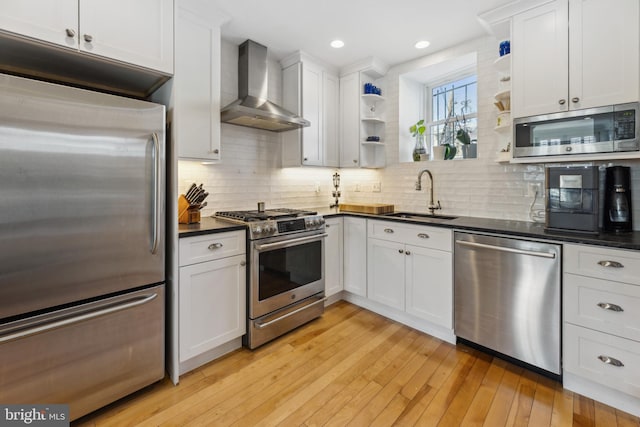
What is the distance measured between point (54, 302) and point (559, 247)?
9.19 feet

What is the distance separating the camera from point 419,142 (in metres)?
3.46

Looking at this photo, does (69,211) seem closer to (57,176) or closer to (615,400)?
(57,176)

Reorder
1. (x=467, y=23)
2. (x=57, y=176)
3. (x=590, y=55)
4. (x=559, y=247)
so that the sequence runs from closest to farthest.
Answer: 1. (x=57, y=176)
2. (x=559, y=247)
3. (x=590, y=55)
4. (x=467, y=23)

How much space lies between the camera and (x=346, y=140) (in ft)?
11.8

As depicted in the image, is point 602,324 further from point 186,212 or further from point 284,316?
point 186,212

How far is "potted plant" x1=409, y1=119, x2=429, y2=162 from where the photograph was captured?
11.0 ft

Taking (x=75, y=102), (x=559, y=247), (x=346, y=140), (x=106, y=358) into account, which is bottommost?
(x=106, y=358)

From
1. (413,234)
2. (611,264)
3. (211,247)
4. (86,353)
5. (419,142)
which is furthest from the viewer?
(419,142)

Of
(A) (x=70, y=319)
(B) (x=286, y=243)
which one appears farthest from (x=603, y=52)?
(A) (x=70, y=319)

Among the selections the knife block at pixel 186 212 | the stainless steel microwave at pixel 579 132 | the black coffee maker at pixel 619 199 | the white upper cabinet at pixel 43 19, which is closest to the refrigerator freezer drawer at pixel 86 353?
the knife block at pixel 186 212

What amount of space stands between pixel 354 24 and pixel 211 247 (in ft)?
7.28

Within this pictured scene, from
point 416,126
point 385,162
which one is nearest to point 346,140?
point 385,162

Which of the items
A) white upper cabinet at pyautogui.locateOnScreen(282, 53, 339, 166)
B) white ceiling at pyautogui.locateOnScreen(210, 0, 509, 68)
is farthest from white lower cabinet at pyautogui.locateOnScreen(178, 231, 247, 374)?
white ceiling at pyautogui.locateOnScreen(210, 0, 509, 68)

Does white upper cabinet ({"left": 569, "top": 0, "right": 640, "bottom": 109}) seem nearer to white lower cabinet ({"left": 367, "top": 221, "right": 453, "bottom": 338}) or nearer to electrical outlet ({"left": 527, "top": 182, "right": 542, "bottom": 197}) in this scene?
electrical outlet ({"left": 527, "top": 182, "right": 542, "bottom": 197})
